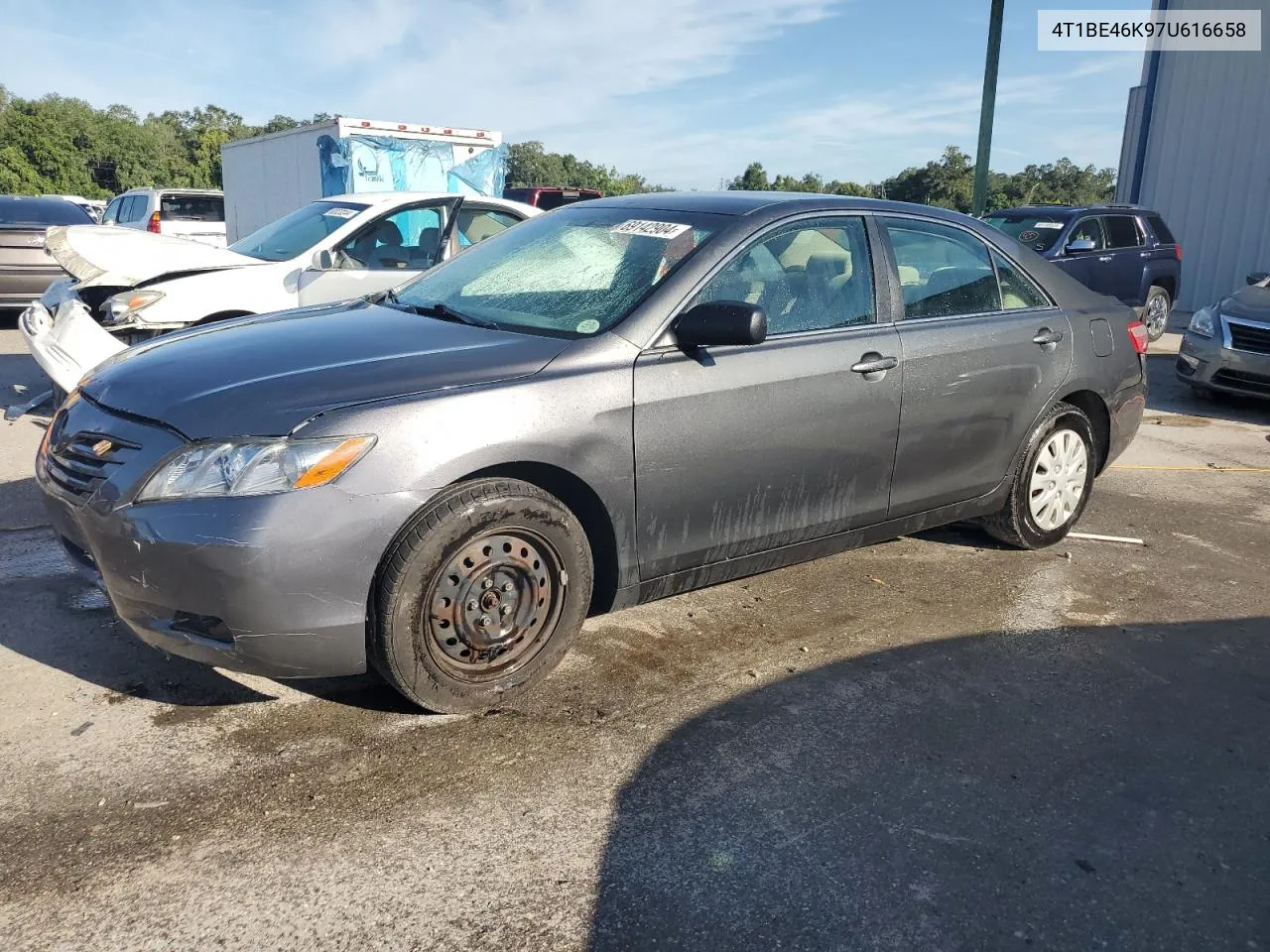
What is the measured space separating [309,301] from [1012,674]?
567 cm

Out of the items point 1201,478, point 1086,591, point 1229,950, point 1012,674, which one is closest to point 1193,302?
point 1201,478

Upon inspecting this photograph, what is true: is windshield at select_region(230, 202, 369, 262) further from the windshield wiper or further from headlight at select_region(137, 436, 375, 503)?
headlight at select_region(137, 436, 375, 503)

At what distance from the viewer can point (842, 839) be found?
8.84 feet

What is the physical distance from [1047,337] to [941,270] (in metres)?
0.67

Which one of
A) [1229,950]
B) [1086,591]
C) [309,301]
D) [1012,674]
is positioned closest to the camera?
[1229,950]

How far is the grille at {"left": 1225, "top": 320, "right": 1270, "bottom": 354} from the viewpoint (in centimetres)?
896

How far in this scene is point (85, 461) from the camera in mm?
3129

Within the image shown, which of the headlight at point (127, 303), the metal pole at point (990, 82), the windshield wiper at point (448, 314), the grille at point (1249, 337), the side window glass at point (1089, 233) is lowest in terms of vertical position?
the grille at point (1249, 337)

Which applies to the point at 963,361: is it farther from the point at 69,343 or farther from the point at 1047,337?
the point at 69,343

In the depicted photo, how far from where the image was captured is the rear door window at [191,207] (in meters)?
18.2

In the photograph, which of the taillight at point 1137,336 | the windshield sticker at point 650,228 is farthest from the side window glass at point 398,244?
the taillight at point 1137,336

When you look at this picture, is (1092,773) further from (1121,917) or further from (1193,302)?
(1193,302)

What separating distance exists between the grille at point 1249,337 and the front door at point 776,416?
6559 mm

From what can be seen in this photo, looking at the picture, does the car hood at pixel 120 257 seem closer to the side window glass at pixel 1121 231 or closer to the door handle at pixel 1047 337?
the door handle at pixel 1047 337
